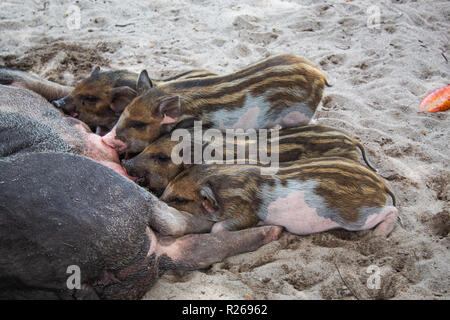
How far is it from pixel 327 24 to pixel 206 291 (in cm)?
413

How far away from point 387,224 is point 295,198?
600mm

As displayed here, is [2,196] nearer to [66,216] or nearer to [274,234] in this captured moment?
[66,216]

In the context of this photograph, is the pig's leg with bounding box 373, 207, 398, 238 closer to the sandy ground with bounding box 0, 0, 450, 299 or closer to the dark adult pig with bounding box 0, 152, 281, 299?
the sandy ground with bounding box 0, 0, 450, 299

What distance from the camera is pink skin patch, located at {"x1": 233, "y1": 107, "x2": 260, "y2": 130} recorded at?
3.37 m

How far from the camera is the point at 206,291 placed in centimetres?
228

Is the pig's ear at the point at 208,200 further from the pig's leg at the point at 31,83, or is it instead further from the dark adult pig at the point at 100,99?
the pig's leg at the point at 31,83

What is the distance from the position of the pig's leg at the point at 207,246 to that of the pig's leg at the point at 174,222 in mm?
53

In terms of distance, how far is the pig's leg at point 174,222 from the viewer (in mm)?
2488

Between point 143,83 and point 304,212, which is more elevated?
point 143,83

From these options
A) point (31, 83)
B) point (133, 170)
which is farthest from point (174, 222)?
point (31, 83)

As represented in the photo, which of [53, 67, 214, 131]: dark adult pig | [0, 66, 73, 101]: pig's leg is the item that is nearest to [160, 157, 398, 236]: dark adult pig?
[53, 67, 214, 131]: dark adult pig

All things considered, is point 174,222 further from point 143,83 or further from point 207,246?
point 143,83

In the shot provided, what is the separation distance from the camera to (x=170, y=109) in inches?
128
